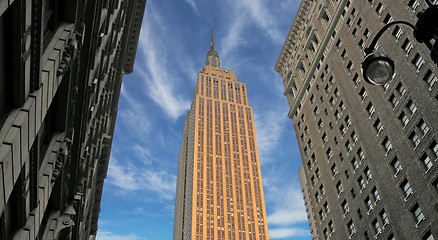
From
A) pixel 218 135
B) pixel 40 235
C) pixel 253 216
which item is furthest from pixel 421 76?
pixel 218 135

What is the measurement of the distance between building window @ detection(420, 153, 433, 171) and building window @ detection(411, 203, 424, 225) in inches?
140

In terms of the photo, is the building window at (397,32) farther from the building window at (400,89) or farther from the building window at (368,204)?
the building window at (368,204)

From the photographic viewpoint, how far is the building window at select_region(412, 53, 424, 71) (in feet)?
126

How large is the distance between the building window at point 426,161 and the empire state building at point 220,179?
120277 mm

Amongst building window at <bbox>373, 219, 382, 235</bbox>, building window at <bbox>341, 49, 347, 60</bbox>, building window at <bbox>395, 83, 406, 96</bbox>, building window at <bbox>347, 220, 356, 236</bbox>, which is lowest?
building window at <bbox>373, 219, 382, 235</bbox>

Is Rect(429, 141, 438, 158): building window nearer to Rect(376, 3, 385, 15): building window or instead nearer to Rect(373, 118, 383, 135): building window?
Rect(373, 118, 383, 135): building window

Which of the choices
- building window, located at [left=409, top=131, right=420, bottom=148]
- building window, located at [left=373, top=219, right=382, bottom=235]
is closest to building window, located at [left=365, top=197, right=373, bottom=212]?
building window, located at [left=373, top=219, right=382, bottom=235]

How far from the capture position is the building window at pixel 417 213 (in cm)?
3363

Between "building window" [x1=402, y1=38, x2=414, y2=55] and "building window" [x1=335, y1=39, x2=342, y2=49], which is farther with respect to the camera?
"building window" [x1=335, y1=39, x2=342, y2=49]

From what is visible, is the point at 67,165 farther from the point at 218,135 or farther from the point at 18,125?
the point at 218,135

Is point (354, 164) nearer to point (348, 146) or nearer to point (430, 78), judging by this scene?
point (348, 146)

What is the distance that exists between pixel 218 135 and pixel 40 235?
16728 cm

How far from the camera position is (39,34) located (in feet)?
40.0

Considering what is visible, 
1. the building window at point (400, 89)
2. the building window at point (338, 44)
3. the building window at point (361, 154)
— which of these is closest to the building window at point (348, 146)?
the building window at point (361, 154)
